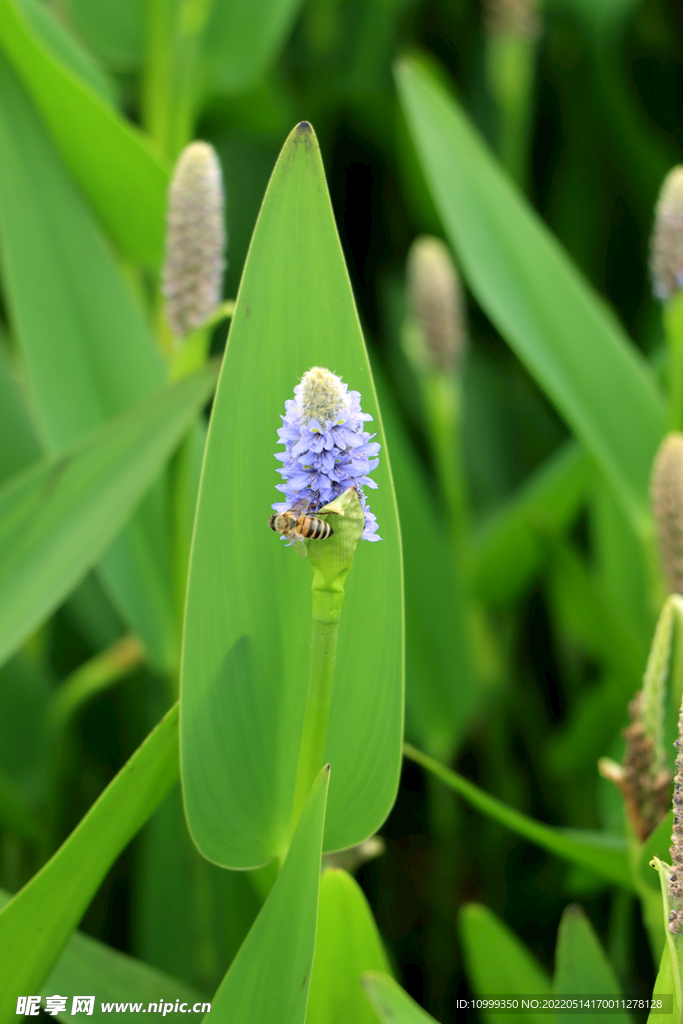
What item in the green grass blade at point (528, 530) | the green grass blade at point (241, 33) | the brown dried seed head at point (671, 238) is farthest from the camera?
the green grass blade at point (241, 33)

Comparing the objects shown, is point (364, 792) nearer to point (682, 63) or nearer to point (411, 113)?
point (411, 113)

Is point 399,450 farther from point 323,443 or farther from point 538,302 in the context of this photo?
point 323,443

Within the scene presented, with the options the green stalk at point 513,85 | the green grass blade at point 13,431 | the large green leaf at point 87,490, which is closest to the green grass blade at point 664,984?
the large green leaf at point 87,490

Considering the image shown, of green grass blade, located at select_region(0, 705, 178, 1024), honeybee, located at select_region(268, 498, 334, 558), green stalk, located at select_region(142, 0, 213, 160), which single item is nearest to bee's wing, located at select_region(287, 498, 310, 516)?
honeybee, located at select_region(268, 498, 334, 558)

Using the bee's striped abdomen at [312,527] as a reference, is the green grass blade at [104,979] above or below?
below

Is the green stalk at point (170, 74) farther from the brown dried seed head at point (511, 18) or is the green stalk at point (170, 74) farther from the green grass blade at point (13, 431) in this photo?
the brown dried seed head at point (511, 18)

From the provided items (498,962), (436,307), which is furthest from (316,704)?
(436,307)
